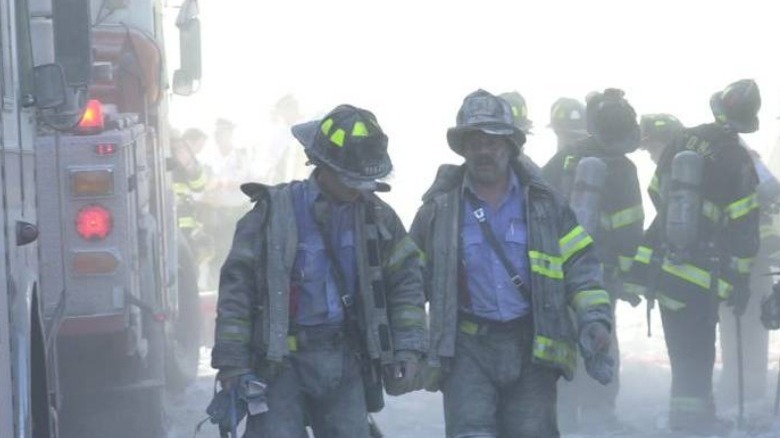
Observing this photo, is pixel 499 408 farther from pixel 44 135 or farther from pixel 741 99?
pixel 741 99

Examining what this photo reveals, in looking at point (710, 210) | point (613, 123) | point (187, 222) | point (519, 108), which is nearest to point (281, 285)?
point (710, 210)

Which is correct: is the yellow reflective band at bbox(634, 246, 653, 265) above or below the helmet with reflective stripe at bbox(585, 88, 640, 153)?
below

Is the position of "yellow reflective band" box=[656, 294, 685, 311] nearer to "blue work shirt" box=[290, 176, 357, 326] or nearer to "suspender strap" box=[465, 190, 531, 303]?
"suspender strap" box=[465, 190, 531, 303]

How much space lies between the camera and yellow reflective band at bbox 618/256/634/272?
1173cm

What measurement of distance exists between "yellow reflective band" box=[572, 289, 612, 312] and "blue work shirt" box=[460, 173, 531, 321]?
0.65 feet

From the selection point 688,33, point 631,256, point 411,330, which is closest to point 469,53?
point 688,33

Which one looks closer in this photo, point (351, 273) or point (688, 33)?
point (351, 273)

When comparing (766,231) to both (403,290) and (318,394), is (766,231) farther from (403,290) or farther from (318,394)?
(318,394)

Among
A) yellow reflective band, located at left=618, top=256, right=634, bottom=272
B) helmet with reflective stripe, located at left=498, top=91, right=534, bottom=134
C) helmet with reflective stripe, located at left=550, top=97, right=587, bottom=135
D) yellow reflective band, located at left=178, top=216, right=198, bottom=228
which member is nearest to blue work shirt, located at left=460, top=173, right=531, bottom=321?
yellow reflective band, located at left=618, top=256, right=634, bottom=272

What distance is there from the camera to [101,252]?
29.8 ft

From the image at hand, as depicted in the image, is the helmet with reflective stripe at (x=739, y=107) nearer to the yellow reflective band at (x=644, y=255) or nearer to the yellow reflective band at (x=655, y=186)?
the yellow reflective band at (x=655, y=186)

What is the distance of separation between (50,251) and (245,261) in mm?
2591

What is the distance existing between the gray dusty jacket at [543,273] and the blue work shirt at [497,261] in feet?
0.14

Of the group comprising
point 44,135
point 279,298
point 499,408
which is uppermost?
point 44,135
